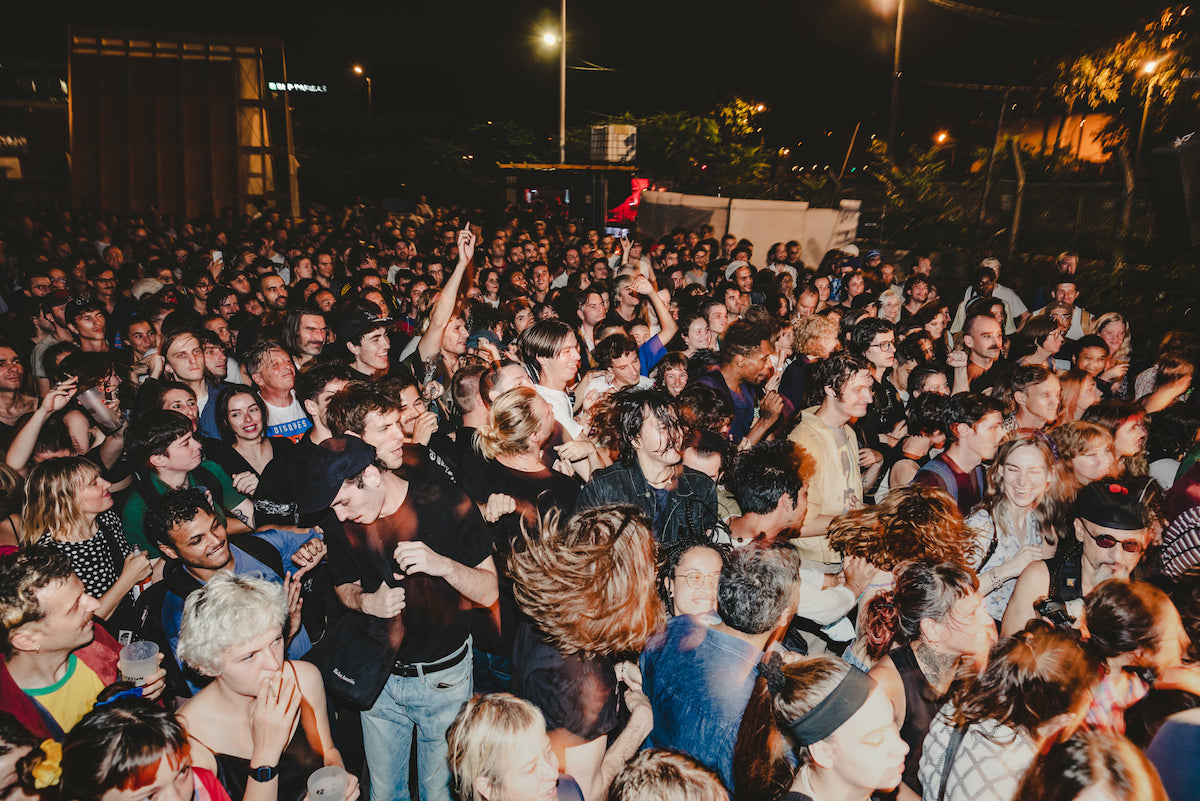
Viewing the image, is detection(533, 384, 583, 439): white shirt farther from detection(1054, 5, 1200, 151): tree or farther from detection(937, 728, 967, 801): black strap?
detection(1054, 5, 1200, 151): tree

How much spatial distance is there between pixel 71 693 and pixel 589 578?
5.96 feet

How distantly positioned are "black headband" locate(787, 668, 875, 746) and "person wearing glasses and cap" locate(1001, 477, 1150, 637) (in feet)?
4.31

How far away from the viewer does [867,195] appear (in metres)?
21.2

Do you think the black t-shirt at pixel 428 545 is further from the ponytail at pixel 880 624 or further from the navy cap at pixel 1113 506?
the navy cap at pixel 1113 506

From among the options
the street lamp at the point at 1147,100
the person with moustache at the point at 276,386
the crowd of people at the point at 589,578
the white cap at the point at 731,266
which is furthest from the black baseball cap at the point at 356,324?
the street lamp at the point at 1147,100

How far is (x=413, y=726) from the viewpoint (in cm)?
295

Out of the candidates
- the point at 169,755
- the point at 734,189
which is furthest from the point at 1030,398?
the point at 734,189

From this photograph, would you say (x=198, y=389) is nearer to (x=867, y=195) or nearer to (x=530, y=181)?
(x=530, y=181)

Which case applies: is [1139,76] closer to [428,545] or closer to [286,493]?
[428,545]

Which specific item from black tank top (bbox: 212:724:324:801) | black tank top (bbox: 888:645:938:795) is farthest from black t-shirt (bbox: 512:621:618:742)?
black tank top (bbox: 888:645:938:795)

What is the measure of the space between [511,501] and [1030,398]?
10.9 feet

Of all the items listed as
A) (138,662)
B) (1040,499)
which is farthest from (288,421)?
(1040,499)

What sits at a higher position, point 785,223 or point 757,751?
point 785,223

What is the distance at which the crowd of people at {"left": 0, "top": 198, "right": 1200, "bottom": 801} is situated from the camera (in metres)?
2.02
